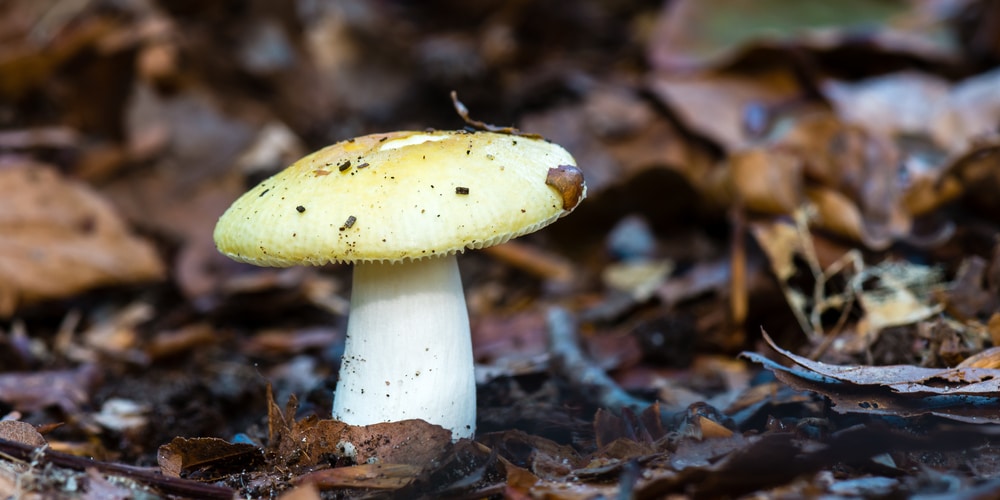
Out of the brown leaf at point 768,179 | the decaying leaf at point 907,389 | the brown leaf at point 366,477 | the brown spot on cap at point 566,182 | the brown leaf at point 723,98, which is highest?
the brown leaf at point 723,98

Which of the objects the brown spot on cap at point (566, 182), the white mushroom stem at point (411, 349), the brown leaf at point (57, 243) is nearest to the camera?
the brown spot on cap at point (566, 182)

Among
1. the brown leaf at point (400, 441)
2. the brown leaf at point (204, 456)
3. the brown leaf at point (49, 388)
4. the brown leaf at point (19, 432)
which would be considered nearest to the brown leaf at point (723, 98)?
the brown leaf at point (400, 441)

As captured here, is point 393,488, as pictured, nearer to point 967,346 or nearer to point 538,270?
point 967,346

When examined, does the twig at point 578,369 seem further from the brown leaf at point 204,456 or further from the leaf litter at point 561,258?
the brown leaf at point 204,456

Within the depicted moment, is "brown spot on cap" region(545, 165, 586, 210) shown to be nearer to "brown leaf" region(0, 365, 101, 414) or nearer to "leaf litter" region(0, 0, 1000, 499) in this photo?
"leaf litter" region(0, 0, 1000, 499)

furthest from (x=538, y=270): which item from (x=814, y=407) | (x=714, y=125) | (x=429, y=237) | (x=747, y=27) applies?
(x=429, y=237)
